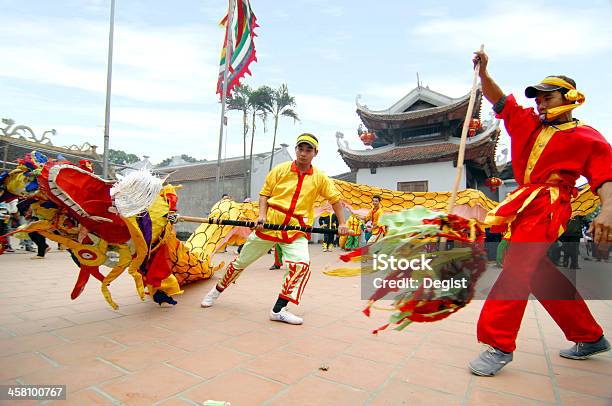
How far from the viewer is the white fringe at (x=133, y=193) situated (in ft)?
7.49

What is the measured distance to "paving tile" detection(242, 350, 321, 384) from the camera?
191 cm

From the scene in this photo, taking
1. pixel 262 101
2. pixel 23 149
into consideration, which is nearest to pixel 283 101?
pixel 262 101

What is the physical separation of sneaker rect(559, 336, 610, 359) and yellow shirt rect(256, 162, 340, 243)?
200cm

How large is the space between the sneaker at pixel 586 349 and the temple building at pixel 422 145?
39.7 feet

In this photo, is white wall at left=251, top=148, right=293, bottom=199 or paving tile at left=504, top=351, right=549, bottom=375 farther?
white wall at left=251, top=148, right=293, bottom=199

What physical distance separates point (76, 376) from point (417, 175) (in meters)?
14.3

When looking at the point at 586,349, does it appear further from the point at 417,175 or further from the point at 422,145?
the point at 422,145

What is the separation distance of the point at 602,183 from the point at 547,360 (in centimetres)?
115

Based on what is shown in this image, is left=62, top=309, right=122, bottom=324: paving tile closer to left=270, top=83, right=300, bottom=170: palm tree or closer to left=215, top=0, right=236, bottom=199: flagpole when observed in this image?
left=215, top=0, right=236, bottom=199: flagpole

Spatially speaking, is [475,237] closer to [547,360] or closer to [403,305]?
[403,305]

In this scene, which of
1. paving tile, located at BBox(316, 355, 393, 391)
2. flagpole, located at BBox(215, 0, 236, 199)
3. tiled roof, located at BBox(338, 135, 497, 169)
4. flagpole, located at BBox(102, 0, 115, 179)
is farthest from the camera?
tiled roof, located at BBox(338, 135, 497, 169)

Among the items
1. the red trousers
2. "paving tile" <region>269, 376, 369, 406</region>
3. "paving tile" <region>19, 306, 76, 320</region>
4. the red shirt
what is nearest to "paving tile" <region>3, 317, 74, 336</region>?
"paving tile" <region>19, 306, 76, 320</region>

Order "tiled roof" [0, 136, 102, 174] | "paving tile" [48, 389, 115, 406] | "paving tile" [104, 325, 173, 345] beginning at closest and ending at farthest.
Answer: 1. "paving tile" [48, 389, 115, 406]
2. "paving tile" [104, 325, 173, 345]
3. "tiled roof" [0, 136, 102, 174]

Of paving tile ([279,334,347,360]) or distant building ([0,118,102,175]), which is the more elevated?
distant building ([0,118,102,175])
